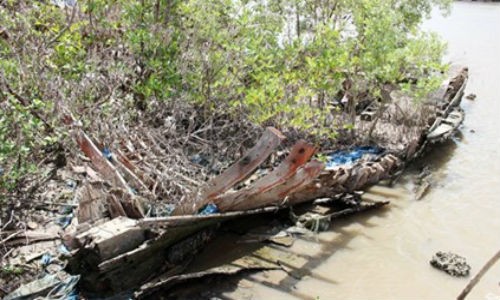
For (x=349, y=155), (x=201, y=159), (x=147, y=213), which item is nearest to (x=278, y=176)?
(x=147, y=213)

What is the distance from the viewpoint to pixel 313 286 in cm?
638

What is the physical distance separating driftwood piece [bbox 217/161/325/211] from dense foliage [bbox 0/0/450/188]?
1.38m

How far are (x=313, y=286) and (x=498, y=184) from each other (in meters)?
5.92

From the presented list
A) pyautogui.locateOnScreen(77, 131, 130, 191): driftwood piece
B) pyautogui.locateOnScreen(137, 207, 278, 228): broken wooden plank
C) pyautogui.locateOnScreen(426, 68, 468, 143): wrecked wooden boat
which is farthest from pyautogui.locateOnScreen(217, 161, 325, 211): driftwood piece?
pyautogui.locateOnScreen(426, 68, 468, 143): wrecked wooden boat

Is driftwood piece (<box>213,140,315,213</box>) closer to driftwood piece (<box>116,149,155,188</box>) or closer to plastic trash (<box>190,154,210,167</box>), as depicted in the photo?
driftwood piece (<box>116,149,155,188</box>)

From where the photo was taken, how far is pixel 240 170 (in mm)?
5672

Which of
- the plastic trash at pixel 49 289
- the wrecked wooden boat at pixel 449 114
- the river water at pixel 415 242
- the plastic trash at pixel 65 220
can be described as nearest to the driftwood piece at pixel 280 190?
the river water at pixel 415 242

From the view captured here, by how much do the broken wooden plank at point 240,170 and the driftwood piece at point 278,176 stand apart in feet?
0.92

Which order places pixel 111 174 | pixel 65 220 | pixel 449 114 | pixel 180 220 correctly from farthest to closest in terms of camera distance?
1. pixel 449 114
2. pixel 65 220
3. pixel 111 174
4. pixel 180 220

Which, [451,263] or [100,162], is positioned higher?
[100,162]

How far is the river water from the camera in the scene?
6.42 m

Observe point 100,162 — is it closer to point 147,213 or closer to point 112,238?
point 147,213

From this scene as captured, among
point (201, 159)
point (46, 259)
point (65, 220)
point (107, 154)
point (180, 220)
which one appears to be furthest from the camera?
point (201, 159)

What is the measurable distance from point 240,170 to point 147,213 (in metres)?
1.33
